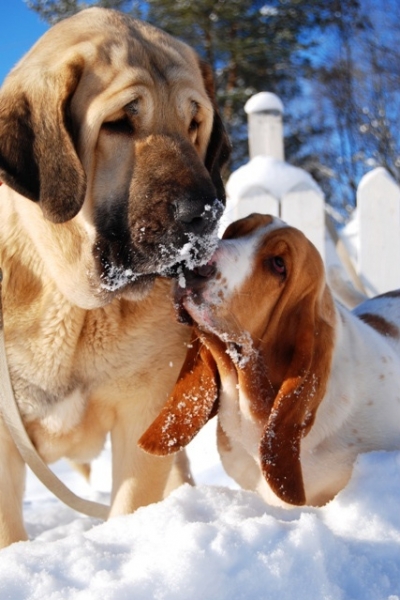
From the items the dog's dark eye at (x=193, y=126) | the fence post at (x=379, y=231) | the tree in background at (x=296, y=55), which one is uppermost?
the dog's dark eye at (x=193, y=126)

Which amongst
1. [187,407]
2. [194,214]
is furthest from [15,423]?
[194,214]

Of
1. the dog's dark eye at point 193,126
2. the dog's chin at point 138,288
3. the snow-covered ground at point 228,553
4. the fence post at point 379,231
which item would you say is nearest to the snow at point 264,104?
the fence post at point 379,231

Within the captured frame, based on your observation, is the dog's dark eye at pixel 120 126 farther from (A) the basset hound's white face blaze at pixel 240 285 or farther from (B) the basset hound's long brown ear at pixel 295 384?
(B) the basset hound's long brown ear at pixel 295 384

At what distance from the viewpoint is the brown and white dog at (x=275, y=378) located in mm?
2164

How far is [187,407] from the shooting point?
231cm

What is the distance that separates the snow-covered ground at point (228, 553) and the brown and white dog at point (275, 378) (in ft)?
0.69

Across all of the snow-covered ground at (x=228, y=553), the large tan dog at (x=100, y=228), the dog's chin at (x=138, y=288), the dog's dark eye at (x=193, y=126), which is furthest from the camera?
the dog's dark eye at (x=193, y=126)

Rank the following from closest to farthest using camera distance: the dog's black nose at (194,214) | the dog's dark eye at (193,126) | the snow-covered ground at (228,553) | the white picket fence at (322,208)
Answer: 1. the snow-covered ground at (228,553)
2. the dog's black nose at (194,214)
3. the dog's dark eye at (193,126)
4. the white picket fence at (322,208)

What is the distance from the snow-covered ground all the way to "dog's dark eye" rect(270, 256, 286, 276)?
658 millimetres

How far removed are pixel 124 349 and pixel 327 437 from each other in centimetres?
75

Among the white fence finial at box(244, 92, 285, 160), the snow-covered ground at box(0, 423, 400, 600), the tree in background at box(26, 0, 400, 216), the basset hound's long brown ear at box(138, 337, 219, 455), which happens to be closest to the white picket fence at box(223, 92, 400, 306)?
the white fence finial at box(244, 92, 285, 160)

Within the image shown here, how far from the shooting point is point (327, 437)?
240cm

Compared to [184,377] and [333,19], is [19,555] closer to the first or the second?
[184,377]

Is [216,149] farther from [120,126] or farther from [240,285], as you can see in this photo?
[240,285]
